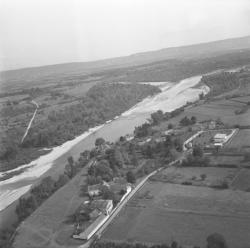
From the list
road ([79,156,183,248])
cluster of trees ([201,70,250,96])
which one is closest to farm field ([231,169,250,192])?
road ([79,156,183,248])

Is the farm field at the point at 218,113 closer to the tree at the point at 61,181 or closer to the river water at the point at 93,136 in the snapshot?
the river water at the point at 93,136

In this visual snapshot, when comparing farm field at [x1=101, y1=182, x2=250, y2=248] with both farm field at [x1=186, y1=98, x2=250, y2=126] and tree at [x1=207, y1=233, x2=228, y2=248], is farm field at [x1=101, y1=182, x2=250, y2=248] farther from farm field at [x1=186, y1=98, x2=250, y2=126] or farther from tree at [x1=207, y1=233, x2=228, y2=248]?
farm field at [x1=186, y1=98, x2=250, y2=126]

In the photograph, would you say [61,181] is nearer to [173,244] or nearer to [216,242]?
[173,244]

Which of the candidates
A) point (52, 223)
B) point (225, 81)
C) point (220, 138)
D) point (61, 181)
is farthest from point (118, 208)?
point (225, 81)

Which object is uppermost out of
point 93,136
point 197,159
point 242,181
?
point 197,159

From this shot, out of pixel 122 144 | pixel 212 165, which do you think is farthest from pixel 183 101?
pixel 212 165

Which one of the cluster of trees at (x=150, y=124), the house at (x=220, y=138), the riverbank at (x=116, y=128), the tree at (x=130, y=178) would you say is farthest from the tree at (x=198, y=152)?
the riverbank at (x=116, y=128)

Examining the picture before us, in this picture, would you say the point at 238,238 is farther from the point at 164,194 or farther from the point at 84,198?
the point at 84,198
